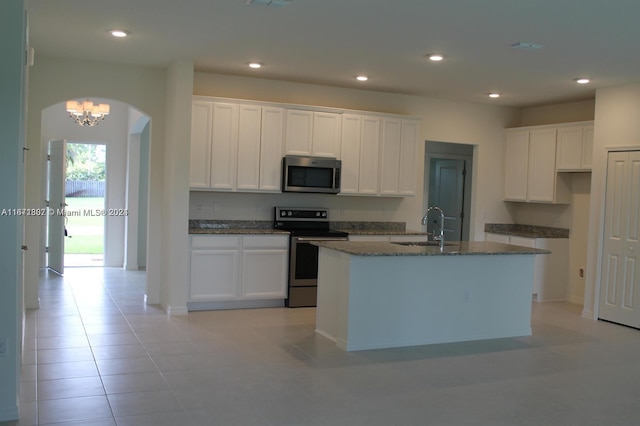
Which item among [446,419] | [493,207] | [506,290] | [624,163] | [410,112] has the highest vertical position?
[410,112]

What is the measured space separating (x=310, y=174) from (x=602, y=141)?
3.30 meters

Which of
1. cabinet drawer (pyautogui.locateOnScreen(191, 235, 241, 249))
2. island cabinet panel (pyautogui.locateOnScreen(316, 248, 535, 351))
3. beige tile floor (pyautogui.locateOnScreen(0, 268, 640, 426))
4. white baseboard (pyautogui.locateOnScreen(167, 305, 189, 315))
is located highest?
cabinet drawer (pyautogui.locateOnScreen(191, 235, 241, 249))

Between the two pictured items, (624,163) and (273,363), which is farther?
(624,163)

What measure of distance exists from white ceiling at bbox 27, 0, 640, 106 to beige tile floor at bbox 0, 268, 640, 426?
8.56ft

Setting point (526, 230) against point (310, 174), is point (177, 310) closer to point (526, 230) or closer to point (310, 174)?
point (310, 174)

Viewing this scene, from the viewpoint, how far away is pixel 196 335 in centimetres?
548

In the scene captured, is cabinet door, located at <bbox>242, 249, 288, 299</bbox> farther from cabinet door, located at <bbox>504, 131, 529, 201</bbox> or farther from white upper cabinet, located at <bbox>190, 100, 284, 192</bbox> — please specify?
cabinet door, located at <bbox>504, 131, 529, 201</bbox>

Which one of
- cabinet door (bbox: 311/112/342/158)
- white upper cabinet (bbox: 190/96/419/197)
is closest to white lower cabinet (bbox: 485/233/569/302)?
white upper cabinet (bbox: 190/96/419/197)

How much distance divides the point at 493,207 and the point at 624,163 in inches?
87.9

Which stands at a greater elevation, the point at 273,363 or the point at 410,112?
the point at 410,112

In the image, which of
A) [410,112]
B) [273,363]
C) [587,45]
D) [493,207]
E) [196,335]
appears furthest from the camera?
[493,207]

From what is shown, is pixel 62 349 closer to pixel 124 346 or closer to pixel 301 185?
pixel 124 346

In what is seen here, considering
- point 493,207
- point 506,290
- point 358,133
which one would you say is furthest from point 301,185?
point 493,207

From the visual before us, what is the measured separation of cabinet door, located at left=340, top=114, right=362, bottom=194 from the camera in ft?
24.0
